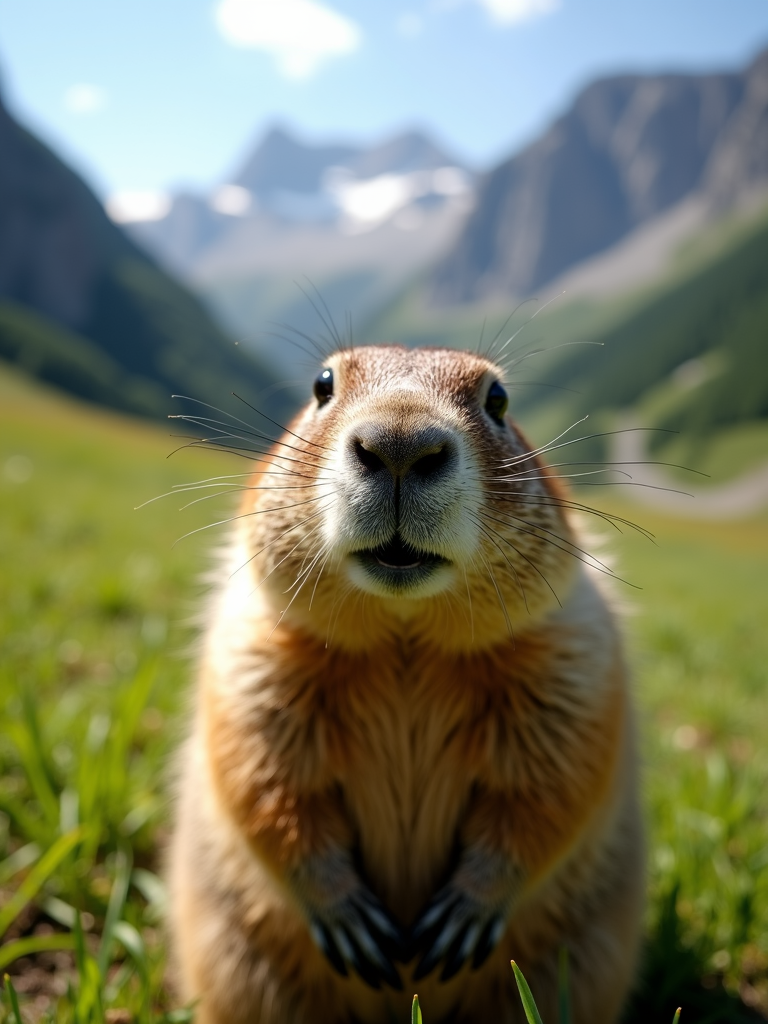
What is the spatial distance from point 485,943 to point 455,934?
11 centimetres

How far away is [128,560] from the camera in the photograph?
366 inches

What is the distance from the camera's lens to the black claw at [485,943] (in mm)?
2764

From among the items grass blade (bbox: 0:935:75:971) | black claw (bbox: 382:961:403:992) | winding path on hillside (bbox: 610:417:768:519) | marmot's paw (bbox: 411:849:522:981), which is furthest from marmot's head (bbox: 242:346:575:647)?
winding path on hillside (bbox: 610:417:768:519)

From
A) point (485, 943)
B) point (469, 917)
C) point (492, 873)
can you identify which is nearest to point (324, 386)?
point (492, 873)

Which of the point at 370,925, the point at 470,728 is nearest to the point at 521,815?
the point at 470,728

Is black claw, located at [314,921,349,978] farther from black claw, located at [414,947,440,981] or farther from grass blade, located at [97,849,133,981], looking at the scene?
grass blade, located at [97,849,133,981]

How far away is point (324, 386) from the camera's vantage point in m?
3.05

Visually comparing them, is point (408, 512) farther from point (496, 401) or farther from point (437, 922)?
point (437, 922)

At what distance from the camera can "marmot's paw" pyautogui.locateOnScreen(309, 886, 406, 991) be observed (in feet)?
8.98

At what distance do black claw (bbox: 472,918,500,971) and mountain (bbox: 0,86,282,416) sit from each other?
420 feet

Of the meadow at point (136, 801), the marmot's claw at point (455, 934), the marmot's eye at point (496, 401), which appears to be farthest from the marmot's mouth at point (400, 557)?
the meadow at point (136, 801)

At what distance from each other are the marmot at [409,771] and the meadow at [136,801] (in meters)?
0.43

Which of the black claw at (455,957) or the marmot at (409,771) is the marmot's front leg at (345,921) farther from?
the black claw at (455,957)

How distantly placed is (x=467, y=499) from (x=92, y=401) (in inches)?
4811
